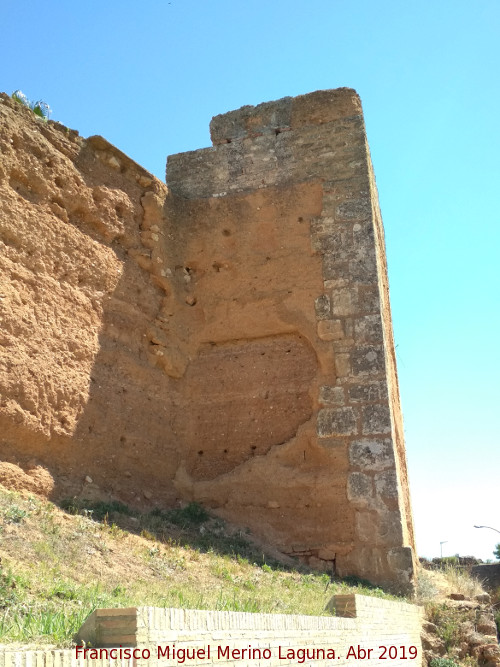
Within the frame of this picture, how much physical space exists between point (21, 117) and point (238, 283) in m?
3.45

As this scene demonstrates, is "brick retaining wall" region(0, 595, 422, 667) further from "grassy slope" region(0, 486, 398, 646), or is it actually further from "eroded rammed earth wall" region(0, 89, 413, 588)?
"eroded rammed earth wall" region(0, 89, 413, 588)

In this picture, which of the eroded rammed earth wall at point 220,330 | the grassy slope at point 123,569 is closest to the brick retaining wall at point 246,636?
the grassy slope at point 123,569

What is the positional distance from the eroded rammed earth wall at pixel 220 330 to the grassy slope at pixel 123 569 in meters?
0.52

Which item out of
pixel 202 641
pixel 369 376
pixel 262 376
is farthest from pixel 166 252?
pixel 202 641

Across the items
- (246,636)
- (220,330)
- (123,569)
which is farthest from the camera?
(220,330)

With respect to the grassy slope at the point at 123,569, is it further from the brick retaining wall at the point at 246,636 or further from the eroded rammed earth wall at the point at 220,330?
the eroded rammed earth wall at the point at 220,330

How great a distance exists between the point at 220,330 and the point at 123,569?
4347mm

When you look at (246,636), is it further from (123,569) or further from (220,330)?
(220,330)

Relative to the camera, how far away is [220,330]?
9.60 meters

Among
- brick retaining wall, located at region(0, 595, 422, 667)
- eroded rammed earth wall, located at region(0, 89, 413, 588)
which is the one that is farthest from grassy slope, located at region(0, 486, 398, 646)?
eroded rammed earth wall, located at region(0, 89, 413, 588)

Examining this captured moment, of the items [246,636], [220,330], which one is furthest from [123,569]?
[220,330]

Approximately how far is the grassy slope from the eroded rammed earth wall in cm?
52

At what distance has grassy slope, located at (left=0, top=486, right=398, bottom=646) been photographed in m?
3.94

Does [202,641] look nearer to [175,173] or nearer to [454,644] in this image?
[454,644]
